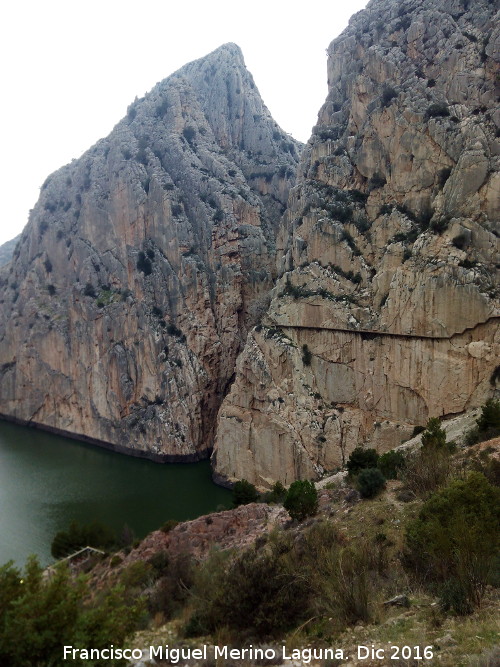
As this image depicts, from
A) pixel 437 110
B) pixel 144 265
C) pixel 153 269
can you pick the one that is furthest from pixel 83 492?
pixel 437 110

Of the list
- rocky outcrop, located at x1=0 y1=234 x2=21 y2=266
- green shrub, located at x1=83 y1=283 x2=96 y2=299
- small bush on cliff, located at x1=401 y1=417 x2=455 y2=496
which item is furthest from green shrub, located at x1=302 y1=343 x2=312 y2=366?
rocky outcrop, located at x1=0 y1=234 x2=21 y2=266

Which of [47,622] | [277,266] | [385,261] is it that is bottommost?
[47,622]

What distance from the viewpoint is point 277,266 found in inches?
1451

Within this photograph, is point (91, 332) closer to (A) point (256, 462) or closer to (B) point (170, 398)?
(B) point (170, 398)

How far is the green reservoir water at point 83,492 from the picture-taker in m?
26.4

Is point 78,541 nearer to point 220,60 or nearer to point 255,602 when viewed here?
point 255,602

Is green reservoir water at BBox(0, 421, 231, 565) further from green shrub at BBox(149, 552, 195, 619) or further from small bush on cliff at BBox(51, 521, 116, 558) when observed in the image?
green shrub at BBox(149, 552, 195, 619)

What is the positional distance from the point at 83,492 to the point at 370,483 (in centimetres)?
2315

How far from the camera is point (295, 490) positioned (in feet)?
50.7

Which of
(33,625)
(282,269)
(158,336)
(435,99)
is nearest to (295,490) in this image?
(33,625)

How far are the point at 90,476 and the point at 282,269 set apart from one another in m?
20.6

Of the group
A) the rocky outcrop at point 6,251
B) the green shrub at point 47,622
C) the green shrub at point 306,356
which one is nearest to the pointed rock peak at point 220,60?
the green shrub at point 306,356

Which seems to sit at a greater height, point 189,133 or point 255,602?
point 189,133

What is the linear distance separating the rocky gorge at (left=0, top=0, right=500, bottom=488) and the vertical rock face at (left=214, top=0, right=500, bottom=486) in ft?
0.37
